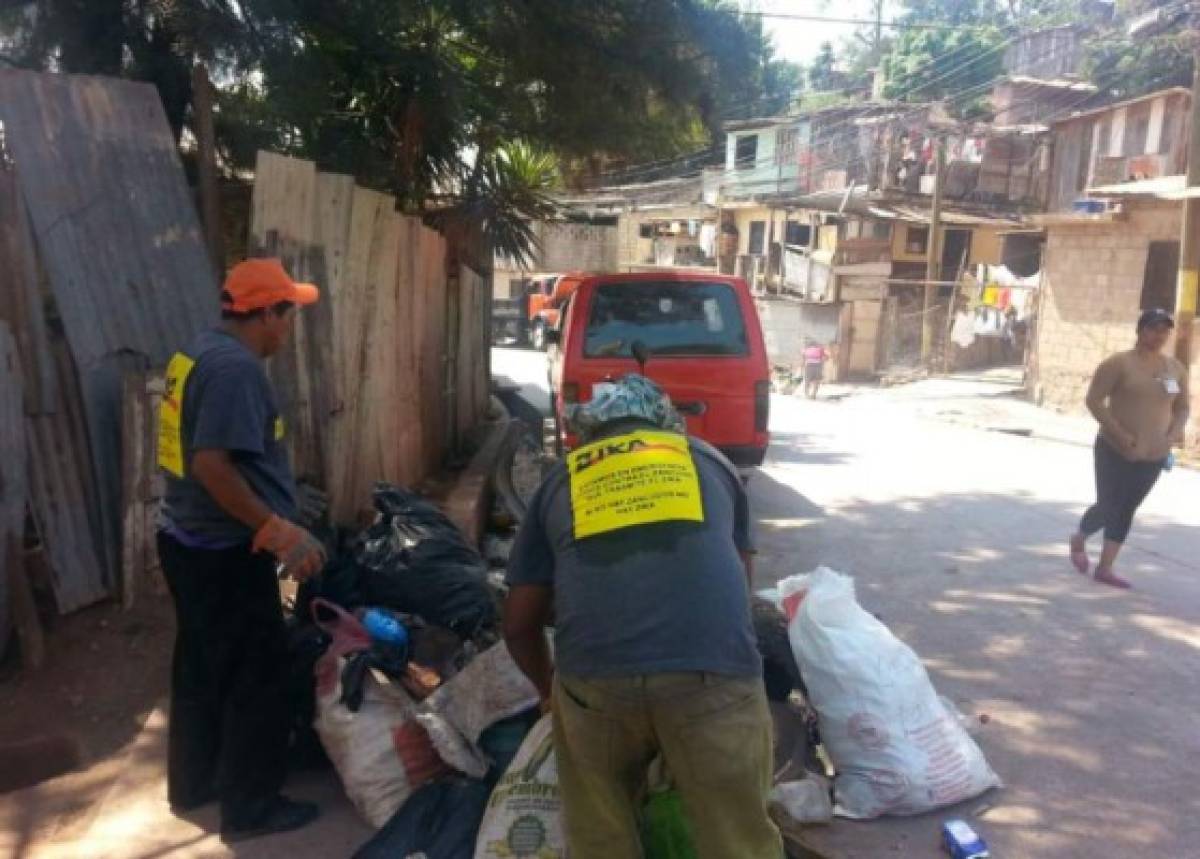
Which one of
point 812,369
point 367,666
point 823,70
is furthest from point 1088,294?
point 823,70

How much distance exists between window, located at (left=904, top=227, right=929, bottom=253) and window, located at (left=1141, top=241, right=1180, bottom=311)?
13.1m

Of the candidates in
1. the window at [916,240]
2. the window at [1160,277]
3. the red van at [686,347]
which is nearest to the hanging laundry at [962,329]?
the window at [1160,277]

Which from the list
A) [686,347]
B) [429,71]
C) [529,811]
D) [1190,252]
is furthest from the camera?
[1190,252]

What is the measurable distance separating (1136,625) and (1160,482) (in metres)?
5.87

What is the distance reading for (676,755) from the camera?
2199mm

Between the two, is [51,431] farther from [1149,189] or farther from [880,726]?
[1149,189]

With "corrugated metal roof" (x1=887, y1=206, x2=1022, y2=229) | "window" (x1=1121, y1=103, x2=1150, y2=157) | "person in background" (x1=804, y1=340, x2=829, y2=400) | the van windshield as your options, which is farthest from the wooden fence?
"window" (x1=1121, y1=103, x2=1150, y2=157)

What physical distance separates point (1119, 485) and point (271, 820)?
17.2 feet

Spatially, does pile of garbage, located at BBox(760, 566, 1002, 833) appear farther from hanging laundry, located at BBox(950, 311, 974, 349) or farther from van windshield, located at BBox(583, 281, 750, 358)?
hanging laundry, located at BBox(950, 311, 974, 349)

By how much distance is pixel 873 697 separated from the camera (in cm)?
341

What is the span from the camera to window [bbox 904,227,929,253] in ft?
92.6

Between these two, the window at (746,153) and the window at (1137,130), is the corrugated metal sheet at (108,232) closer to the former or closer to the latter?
the window at (1137,130)

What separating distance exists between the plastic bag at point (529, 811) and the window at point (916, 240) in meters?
27.5

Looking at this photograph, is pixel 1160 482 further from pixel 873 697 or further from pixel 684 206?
pixel 684 206
